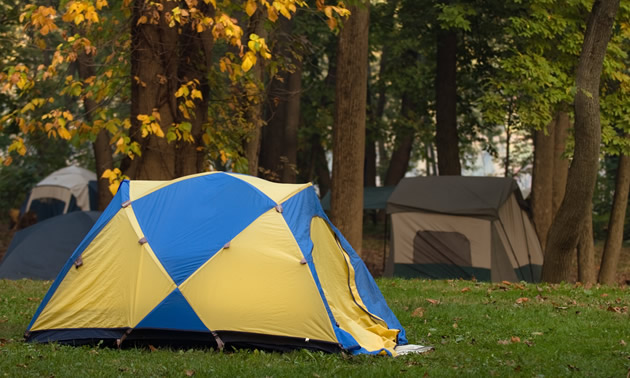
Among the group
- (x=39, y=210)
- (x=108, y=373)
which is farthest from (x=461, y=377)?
(x=39, y=210)

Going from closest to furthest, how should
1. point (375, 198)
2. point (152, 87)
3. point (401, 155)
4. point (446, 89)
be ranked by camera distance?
point (152, 87) < point (446, 89) < point (375, 198) < point (401, 155)

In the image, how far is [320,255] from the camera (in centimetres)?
785

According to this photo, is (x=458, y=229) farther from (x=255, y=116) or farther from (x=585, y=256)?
(x=255, y=116)

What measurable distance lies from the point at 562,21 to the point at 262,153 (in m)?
10.5

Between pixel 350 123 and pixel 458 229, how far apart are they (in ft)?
15.5

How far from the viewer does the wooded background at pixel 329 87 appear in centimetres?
932

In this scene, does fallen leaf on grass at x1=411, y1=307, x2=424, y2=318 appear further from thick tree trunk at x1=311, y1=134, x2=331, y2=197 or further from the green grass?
thick tree trunk at x1=311, y1=134, x2=331, y2=197

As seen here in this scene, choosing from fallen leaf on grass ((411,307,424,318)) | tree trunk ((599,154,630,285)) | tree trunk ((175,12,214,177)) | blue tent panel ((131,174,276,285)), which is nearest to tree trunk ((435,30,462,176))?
tree trunk ((599,154,630,285))

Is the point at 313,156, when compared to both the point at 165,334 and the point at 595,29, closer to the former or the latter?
the point at 595,29

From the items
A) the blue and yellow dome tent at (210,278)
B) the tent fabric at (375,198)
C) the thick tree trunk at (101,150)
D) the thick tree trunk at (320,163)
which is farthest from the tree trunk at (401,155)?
the blue and yellow dome tent at (210,278)

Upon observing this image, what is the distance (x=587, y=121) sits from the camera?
1267 centimetres

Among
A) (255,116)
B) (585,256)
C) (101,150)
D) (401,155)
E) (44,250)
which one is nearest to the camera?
(255,116)

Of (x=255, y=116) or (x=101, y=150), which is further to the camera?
(x=101, y=150)

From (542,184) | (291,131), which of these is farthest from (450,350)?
(291,131)
